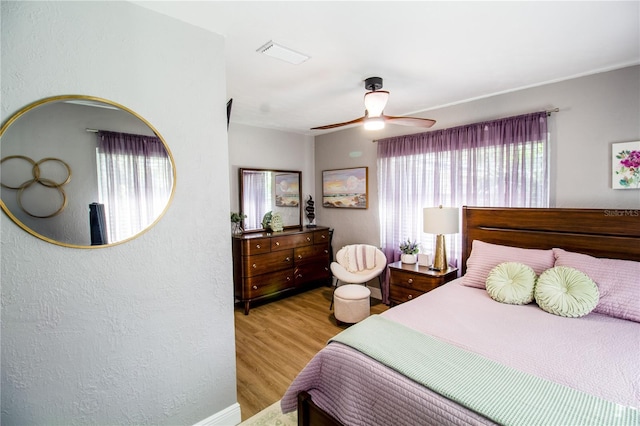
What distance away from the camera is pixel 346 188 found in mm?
4555

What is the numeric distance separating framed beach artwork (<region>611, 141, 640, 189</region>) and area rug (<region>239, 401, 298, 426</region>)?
10.3 ft

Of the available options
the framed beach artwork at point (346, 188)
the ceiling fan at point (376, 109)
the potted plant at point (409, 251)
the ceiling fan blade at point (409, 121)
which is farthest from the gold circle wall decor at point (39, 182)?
the framed beach artwork at point (346, 188)

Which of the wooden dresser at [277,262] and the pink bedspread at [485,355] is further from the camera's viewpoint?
the wooden dresser at [277,262]

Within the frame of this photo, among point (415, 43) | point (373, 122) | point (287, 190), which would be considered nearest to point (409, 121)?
point (373, 122)

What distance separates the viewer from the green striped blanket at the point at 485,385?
109cm

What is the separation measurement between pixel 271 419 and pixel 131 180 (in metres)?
1.78

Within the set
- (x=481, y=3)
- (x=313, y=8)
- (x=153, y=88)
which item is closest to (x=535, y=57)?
(x=481, y=3)

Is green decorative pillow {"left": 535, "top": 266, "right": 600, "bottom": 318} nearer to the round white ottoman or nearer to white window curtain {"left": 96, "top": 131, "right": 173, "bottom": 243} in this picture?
the round white ottoman

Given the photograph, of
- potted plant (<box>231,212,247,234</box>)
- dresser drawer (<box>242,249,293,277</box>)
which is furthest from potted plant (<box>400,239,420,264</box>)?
potted plant (<box>231,212,247,234</box>)

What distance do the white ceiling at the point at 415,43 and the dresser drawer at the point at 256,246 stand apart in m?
1.68

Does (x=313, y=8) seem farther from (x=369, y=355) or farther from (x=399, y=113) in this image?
(x=399, y=113)

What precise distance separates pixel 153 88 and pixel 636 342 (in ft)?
9.81

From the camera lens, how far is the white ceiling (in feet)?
5.29

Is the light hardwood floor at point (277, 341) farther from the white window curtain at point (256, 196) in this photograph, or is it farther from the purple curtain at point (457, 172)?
the white window curtain at point (256, 196)
